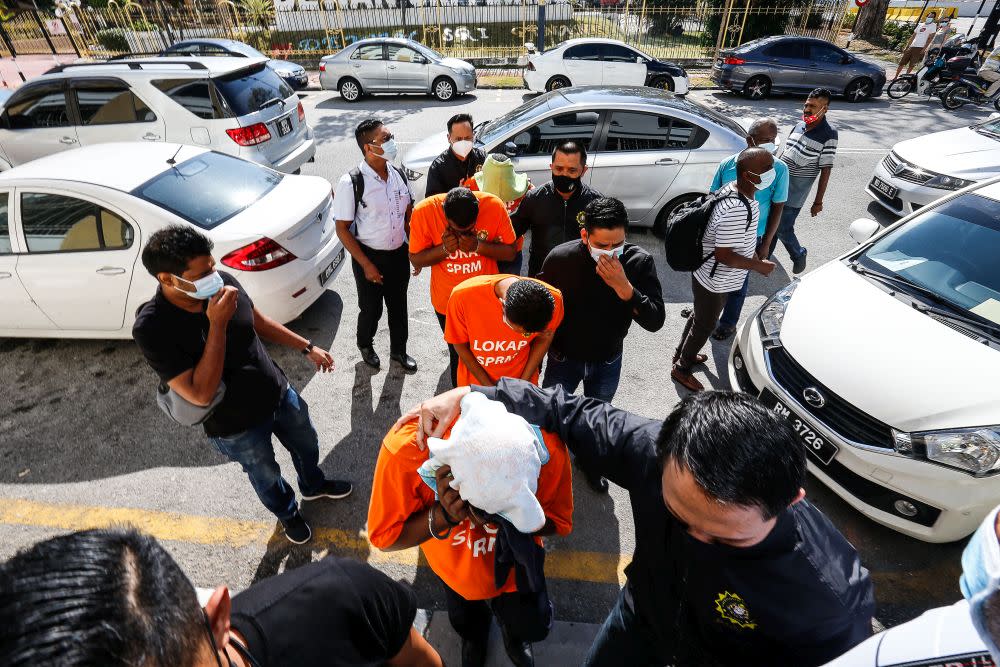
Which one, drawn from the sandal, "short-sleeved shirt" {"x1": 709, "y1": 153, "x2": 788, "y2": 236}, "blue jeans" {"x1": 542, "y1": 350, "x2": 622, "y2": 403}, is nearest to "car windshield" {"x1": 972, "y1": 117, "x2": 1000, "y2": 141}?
"short-sleeved shirt" {"x1": 709, "y1": 153, "x2": 788, "y2": 236}

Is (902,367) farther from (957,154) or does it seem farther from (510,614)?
(957,154)

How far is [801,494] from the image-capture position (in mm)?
1311

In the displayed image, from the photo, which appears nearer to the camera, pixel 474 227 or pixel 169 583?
pixel 169 583

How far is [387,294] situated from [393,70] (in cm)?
1075

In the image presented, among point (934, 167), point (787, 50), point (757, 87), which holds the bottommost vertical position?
point (757, 87)

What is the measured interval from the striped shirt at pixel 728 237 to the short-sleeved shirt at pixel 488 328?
144 cm

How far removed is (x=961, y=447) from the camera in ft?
7.66

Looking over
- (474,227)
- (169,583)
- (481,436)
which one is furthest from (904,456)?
(169,583)

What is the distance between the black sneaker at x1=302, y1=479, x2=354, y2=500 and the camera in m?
3.04

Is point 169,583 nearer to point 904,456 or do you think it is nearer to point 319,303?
point 904,456

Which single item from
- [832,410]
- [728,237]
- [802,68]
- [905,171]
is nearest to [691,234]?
[728,237]

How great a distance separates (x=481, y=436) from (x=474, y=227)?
2.06m

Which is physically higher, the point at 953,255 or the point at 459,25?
the point at 459,25

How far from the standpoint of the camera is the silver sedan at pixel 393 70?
489 inches
